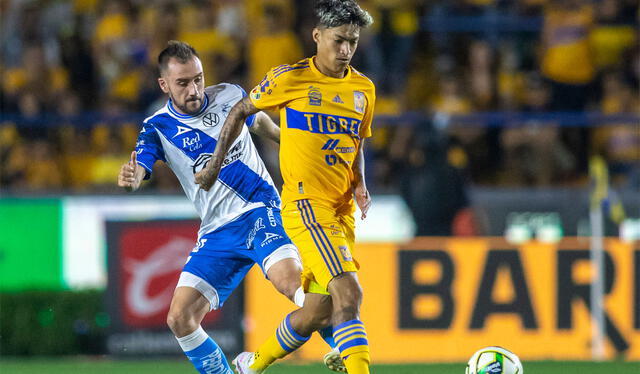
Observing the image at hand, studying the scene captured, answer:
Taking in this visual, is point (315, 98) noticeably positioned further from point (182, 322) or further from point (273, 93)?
point (182, 322)

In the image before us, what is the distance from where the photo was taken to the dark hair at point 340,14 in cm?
615

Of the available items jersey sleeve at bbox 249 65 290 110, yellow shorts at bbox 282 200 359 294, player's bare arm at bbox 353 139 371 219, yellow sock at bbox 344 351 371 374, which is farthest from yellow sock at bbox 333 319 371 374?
jersey sleeve at bbox 249 65 290 110

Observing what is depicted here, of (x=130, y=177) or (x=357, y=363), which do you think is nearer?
(x=357, y=363)

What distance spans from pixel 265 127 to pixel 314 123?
0.85 metres

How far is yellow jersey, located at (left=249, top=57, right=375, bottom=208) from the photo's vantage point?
20.7 feet

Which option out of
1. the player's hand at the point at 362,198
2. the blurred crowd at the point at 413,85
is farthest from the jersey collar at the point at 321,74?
the blurred crowd at the point at 413,85

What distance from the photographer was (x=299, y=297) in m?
6.59

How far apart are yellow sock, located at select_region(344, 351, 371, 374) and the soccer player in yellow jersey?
0.32 meters

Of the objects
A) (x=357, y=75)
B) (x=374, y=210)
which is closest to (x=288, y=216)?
(x=357, y=75)

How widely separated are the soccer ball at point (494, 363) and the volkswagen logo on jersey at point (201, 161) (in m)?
1.96

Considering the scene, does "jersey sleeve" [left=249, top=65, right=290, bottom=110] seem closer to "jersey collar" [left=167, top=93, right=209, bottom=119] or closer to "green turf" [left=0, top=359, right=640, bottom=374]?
"jersey collar" [left=167, top=93, right=209, bottom=119]

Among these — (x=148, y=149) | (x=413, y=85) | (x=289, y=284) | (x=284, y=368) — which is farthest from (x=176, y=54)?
(x=413, y=85)

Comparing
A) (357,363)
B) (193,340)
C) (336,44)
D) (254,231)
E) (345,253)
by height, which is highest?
(336,44)

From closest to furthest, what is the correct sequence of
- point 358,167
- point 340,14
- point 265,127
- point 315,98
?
point 340,14 < point 315,98 < point 358,167 < point 265,127
